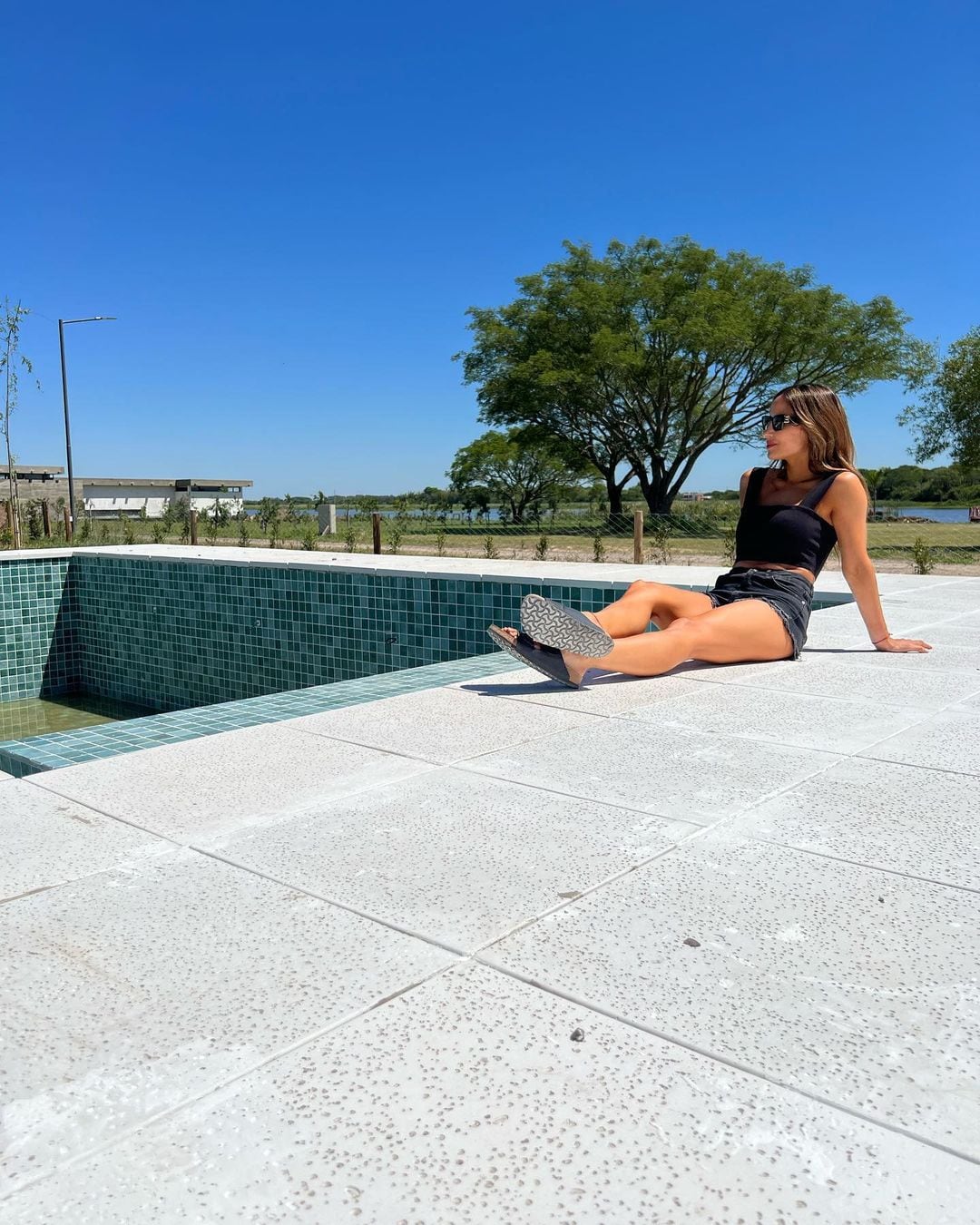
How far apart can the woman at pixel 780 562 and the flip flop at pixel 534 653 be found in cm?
17

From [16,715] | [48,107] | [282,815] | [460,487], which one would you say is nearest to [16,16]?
[48,107]

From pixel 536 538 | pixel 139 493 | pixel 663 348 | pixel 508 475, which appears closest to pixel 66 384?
pixel 536 538

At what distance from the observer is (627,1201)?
3.31 feet

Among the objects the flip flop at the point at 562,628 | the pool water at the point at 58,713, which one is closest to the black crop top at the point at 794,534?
the flip flop at the point at 562,628

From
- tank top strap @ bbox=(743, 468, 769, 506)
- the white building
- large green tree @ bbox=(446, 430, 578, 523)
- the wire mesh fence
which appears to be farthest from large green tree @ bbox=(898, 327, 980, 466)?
the white building

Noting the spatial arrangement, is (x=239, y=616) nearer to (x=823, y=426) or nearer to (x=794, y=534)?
(x=794, y=534)

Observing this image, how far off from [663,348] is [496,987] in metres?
29.0

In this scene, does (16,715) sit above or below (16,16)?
below

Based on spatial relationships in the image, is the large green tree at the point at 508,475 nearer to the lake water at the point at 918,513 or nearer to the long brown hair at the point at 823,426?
the lake water at the point at 918,513

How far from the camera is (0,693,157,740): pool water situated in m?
8.47

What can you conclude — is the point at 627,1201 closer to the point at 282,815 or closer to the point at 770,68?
the point at 282,815

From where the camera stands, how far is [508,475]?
3872cm

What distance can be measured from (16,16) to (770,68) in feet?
40.2

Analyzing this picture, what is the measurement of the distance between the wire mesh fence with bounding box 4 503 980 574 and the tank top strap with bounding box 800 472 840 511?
8.32 m
